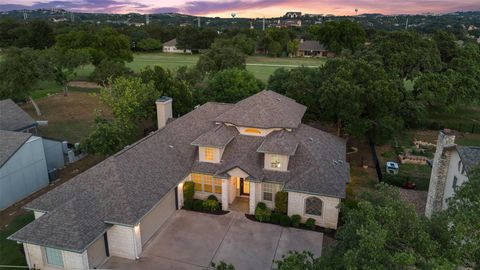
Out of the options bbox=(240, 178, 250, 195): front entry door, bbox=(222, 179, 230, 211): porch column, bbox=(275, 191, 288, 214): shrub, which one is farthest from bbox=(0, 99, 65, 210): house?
bbox=(275, 191, 288, 214): shrub

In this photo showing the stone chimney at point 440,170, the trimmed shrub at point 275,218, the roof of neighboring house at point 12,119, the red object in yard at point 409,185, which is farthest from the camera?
the roof of neighboring house at point 12,119

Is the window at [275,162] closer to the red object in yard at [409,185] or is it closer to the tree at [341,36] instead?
the red object in yard at [409,185]

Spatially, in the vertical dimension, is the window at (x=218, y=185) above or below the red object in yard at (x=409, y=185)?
above

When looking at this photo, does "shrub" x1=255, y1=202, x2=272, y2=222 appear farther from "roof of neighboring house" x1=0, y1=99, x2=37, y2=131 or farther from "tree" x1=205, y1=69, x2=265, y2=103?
"roof of neighboring house" x1=0, y1=99, x2=37, y2=131

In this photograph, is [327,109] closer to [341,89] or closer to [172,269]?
[341,89]

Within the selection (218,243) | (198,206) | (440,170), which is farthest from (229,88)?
(440,170)

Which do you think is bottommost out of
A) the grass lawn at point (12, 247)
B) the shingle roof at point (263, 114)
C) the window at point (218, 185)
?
the grass lawn at point (12, 247)

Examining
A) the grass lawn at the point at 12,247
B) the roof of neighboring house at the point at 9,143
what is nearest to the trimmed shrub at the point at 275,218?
the grass lawn at the point at 12,247
